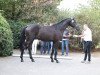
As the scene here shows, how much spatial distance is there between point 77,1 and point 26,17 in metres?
5.33

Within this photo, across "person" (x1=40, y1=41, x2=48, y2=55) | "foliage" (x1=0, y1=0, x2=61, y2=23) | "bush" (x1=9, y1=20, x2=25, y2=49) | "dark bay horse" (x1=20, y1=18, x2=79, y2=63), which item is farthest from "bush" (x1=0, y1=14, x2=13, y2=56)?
"foliage" (x1=0, y1=0, x2=61, y2=23)

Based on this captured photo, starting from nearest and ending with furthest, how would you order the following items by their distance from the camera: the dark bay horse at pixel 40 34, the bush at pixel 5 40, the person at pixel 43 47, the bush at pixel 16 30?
1. the dark bay horse at pixel 40 34
2. the bush at pixel 5 40
3. the person at pixel 43 47
4. the bush at pixel 16 30

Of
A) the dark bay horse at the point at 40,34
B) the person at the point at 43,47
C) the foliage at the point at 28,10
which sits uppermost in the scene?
the foliage at the point at 28,10

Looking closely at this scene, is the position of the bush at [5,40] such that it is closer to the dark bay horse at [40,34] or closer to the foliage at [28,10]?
the dark bay horse at [40,34]

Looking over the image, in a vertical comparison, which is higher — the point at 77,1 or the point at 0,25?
the point at 77,1

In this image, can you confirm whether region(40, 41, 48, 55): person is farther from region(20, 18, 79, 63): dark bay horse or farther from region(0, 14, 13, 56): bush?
region(20, 18, 79, 63): dark bay horse

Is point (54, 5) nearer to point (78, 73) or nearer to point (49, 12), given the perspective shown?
point (49, 12)

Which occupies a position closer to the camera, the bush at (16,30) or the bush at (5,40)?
the bush at (5,40)

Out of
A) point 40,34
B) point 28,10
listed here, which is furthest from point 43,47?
point 28,10

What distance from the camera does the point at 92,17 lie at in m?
23.7

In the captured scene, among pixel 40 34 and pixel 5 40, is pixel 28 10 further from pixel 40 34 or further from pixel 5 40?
pixel 40 34

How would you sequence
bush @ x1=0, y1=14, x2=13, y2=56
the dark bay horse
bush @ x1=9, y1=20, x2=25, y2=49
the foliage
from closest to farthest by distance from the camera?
the dark bay horse
bush @ x1=0, y1=14, x2=13, y2=56
bush @ x1=9, y1=20, x2=25, y2=49
the foliage

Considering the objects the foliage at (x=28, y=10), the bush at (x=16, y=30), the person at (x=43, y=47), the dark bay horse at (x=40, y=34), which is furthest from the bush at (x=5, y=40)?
the foliage at (x=28, y=10)

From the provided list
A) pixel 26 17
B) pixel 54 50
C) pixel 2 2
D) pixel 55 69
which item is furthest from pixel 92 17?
pixel 55 69
